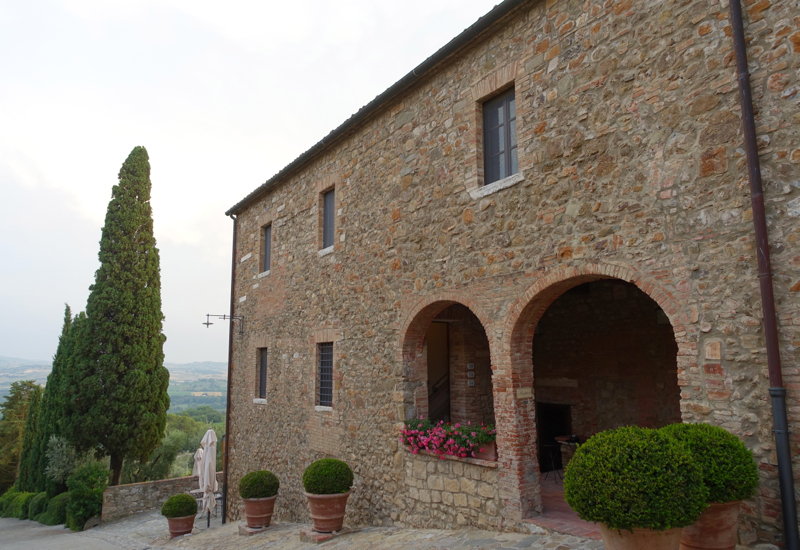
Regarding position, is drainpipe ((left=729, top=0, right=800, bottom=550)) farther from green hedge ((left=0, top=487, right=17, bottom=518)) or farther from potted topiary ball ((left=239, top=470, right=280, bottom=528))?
green hedge ((left=0, top=487, right=17, bottom=518))

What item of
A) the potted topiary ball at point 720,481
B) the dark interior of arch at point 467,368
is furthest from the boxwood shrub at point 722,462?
the dark interior of arch at point 467,368

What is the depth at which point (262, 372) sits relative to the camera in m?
13.1

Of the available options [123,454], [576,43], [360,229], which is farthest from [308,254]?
[123,454]

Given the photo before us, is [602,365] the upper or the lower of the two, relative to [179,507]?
upper

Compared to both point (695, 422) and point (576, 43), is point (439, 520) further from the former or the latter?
point (576, 43)

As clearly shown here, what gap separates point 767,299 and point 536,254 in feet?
7.74

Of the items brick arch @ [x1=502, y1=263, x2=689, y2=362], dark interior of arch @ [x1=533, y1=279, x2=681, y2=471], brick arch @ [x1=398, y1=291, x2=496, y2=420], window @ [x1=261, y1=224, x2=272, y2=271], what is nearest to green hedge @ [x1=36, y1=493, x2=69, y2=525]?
window @ [x1=261, y1=224, x2=272, y2=271]

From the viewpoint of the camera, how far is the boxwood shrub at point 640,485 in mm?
3604

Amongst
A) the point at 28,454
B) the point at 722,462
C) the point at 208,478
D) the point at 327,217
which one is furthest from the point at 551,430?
the point at 28,454

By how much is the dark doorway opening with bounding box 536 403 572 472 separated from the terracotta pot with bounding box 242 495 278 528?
5.18 m

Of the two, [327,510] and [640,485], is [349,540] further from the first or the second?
[640,485]

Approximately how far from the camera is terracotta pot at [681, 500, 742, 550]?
405 centimetres

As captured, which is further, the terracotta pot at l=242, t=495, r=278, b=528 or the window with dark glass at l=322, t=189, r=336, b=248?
the window with dark glass at l=322, t=189, r=336, b=248

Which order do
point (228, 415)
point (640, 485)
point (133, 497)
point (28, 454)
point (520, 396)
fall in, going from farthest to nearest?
point (28, 454) → point (133, 497) → point (228, 415) → point (520, 396) → point (640, 485)
